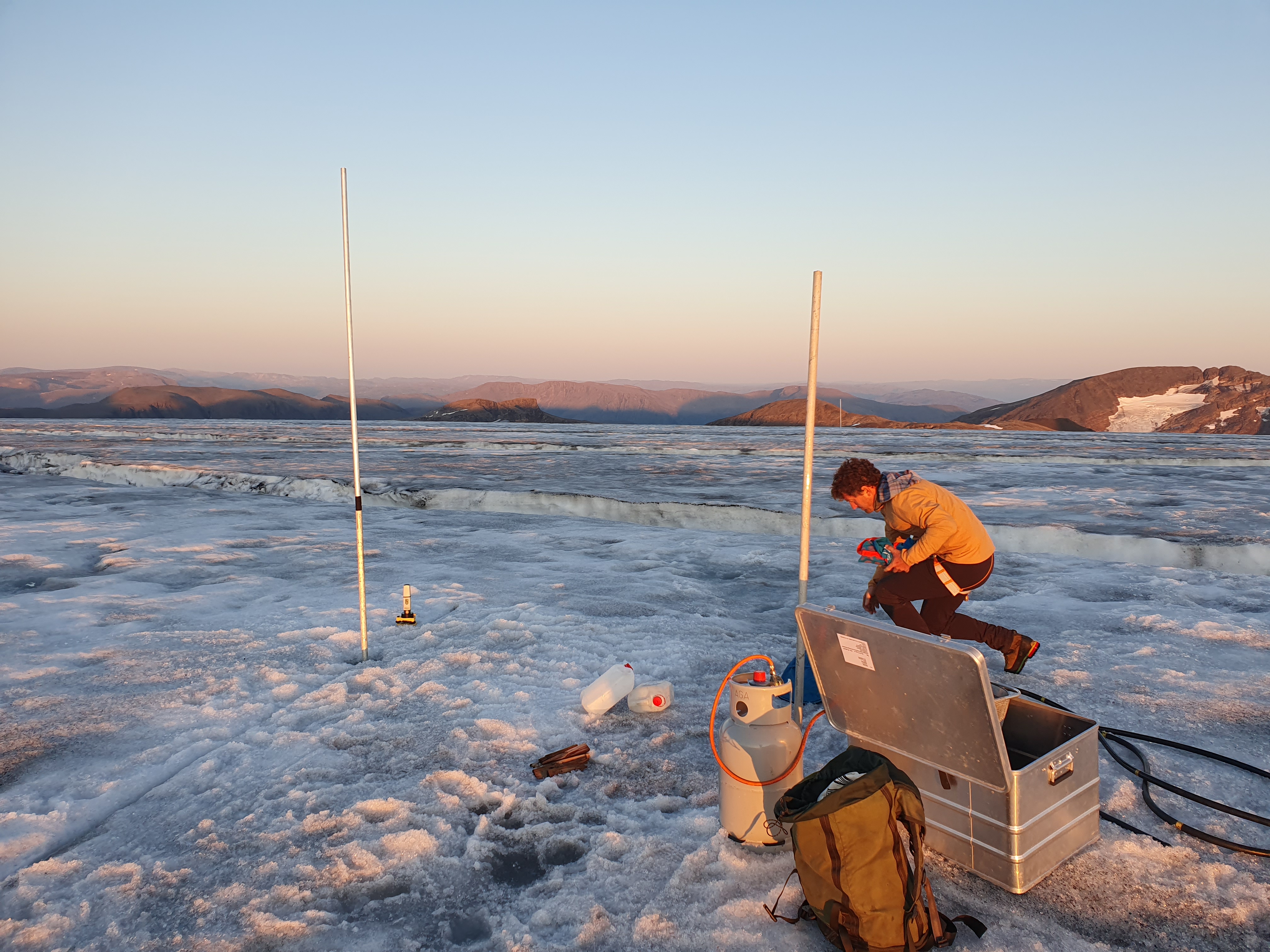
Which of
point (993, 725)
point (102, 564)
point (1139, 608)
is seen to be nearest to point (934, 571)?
point (993, 725)

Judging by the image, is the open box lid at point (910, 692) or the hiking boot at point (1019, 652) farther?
the hiking boot at point (1019, 652)

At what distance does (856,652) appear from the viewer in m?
2.67

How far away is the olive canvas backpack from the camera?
85.7 inches

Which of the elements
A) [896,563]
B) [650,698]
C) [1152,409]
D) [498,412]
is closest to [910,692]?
[650,698]

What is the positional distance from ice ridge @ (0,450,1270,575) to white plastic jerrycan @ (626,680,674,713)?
685cm

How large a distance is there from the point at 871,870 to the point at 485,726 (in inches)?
91.8

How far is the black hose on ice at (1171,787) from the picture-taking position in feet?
9.27

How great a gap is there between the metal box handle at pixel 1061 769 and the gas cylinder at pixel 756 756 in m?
0.87

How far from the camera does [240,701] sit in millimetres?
4254

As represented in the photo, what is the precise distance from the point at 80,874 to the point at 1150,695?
5414 mm

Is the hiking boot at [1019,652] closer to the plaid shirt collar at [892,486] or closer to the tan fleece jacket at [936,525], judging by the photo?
the tan fleece jacket at [936,525]

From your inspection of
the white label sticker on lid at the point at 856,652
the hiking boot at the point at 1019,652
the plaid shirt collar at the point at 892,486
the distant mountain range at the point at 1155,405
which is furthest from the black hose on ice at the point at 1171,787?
the distant mountain range at the point at 1155,405

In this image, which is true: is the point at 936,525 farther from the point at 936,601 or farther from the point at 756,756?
the point at 756,756

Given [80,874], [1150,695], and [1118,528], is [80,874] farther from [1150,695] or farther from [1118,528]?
[1118,528]
